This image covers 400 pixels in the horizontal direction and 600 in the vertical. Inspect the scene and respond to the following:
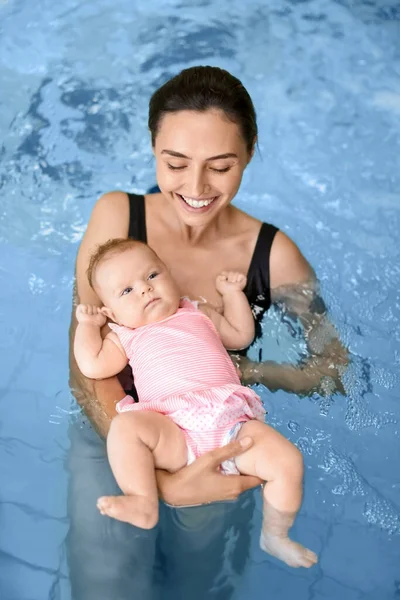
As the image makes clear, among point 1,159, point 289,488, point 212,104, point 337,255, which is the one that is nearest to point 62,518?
point 289,488

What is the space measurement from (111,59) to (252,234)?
2.54 meters

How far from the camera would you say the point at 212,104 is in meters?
2.65

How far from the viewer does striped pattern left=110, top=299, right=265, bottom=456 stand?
233 cm

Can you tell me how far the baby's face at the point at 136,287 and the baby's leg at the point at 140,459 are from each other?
42 centimetres

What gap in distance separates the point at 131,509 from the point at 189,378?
1.59 ft

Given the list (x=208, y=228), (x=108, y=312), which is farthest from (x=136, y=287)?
(x=208, y=228)

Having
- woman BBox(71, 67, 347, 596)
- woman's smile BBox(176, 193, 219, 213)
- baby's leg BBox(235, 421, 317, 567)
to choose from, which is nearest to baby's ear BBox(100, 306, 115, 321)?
woman BBox(71, 67, 347, 596)

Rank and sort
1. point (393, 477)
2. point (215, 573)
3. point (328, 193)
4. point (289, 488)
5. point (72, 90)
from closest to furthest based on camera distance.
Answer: point (289, 488) → point (215, 573) → point (393, 477) → point (328, 193) → point (72, 90)

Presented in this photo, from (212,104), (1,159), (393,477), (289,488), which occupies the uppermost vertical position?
(212,104)

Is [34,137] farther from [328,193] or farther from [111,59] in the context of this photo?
[328,193]

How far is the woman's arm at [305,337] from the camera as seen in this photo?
9.80 ft

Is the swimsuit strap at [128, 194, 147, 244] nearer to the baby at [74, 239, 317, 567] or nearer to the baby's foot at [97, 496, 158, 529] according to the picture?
the baby at [74, 239, 317, 567]

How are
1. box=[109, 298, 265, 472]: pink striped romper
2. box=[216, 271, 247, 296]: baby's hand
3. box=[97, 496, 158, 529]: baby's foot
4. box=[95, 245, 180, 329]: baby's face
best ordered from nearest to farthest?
box=[97, 496, 158, 529]: baby's foot < box=[109, 298, 265, 472]: pink striped romper < box=[95, 245, 180, 329]: baby's face < box=[216, 271, 247, 296]: baby's hand

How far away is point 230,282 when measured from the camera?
2.89 meters
